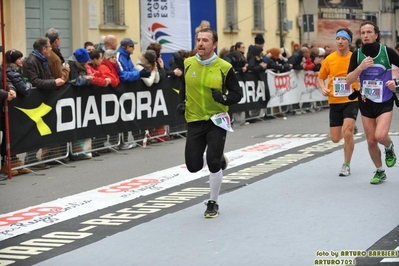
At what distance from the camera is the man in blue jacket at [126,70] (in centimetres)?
1620

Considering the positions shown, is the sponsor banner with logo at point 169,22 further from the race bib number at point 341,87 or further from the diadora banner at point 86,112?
the race bib number at point 341,87

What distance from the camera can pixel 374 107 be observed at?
11.2 meters

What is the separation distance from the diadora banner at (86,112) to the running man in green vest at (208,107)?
4.40 metres

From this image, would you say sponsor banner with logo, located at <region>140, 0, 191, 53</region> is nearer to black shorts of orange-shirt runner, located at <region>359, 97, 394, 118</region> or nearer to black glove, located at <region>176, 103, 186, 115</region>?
black shorts of orange-shirt runner, located at <region>359, 97, 394, 118</region>

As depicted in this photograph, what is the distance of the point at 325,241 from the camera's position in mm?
8141

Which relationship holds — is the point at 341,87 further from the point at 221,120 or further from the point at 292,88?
the point at 292,88

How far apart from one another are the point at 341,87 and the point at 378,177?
139cm

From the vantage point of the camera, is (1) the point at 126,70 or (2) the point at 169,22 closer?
(1) the point at 126,70

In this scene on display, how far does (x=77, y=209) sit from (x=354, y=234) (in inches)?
137

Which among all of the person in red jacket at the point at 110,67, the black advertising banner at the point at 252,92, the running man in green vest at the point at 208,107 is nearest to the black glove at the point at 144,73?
the person in red jacket at the point at 110,67

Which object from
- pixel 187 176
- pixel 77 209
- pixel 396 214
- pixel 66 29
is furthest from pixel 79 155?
pixel 66 29

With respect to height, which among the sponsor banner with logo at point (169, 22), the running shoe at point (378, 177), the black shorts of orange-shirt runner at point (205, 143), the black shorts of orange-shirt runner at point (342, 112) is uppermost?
the sponsor banner with logo at point (169, 22)

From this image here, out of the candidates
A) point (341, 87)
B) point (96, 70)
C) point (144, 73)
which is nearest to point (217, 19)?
point (144, 73)

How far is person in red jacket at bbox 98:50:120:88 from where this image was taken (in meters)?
15.8
